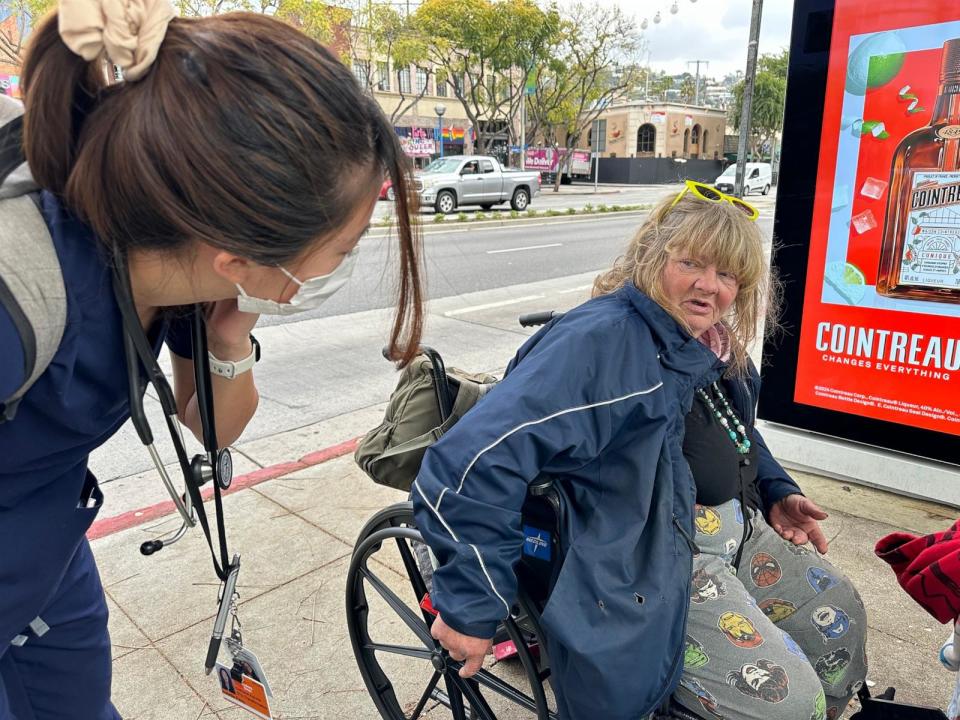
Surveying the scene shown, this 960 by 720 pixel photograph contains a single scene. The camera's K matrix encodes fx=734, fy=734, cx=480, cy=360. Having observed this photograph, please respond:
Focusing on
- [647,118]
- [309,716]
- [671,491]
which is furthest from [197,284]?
[647,118]

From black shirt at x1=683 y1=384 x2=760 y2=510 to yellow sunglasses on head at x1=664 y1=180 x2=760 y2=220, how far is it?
532mm

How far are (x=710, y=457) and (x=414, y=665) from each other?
1217mm

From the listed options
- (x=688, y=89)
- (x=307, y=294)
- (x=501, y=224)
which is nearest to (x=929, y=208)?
(x=307, y=294)

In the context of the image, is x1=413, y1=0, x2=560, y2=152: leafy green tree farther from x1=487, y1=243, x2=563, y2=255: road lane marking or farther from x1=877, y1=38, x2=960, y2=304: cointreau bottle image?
x1=877, y1=38, x2=960, y2=304: cointreau bottle image

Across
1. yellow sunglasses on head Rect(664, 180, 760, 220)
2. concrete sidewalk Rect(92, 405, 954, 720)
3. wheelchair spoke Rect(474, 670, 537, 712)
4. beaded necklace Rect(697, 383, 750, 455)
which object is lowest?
concrete sidewalk Rect(92, 405, 954, 720)

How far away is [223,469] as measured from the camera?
1551 mm

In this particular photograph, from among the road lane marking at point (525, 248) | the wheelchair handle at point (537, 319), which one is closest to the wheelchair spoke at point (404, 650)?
the wheelchair handle at point (537, 319)

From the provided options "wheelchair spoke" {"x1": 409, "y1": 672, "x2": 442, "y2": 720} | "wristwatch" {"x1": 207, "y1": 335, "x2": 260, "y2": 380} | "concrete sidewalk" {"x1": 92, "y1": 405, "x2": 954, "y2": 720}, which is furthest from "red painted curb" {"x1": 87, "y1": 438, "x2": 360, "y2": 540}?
"wristwatch" {"x1": 207, "y1": 335, "x2": 260, "y2": 380}

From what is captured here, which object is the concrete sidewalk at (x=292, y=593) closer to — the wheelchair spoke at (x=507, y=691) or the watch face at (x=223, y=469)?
the wheelchair spoke at (x=507, y=691)

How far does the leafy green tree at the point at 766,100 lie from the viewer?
4619 cm

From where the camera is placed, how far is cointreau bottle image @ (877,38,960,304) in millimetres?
2889

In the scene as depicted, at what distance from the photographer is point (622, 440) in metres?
1.68

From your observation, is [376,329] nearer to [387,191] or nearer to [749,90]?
[749,90]

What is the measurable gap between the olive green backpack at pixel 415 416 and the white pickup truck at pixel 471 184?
17.3 meters
